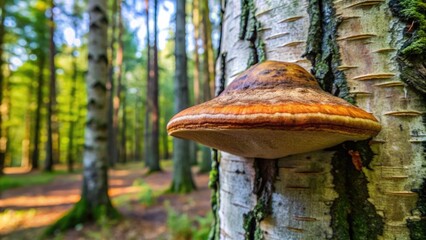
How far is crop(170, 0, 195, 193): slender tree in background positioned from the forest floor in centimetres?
39

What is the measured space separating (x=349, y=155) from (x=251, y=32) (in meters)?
0.65

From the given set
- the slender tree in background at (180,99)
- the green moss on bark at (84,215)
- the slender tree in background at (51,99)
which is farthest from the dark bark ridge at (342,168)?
the slender tree in background at (51,99)

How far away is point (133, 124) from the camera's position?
35875mm

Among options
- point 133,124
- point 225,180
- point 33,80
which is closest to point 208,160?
point 225,180

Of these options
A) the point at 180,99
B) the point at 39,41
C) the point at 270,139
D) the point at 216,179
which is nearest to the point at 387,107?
the point at 270,139

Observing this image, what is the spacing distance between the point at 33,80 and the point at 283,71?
2334 centimetres

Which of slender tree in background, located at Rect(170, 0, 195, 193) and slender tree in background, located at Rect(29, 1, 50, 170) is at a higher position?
slender tree in background, located at Rect(29, 1, 50, 170)

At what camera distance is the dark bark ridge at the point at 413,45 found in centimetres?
93

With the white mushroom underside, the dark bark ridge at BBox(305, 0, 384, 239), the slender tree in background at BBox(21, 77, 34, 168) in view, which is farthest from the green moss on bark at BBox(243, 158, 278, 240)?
the slender tree in background at BBox(21, 77, 34, 168)

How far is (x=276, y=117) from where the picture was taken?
2.15ft

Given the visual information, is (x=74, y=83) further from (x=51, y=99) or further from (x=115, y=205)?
(x=115, y=205)

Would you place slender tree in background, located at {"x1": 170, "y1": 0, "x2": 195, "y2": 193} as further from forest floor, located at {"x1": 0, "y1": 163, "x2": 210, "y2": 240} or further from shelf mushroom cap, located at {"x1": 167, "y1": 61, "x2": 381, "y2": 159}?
shelf mushroom cap, located at {"x1": 167, "y1": 61, "x2": 381, "y2": 159}

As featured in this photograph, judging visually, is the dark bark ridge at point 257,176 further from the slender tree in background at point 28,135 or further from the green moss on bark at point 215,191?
the slender tree in background at point 28,135

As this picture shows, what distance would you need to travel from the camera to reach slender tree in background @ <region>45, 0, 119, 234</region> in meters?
5.49
